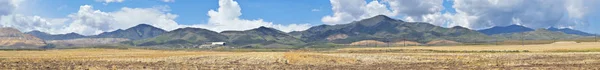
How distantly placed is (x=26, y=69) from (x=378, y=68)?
954 inches

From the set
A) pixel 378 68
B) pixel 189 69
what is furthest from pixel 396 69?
pixel 189 69

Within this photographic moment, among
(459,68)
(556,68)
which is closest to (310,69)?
(459,68)

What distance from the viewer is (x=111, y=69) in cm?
4250

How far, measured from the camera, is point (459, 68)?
4250cm

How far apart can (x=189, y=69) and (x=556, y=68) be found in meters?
25.4

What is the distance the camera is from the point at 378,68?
144 ft

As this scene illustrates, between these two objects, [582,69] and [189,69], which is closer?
[582,69]

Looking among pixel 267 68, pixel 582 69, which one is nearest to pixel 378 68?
pixel 267 68

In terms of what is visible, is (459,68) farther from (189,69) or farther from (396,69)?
(189,69)

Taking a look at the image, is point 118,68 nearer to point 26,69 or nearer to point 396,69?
point 26,69

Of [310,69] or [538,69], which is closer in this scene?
[538,69]

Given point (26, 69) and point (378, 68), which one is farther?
point (378, 68)

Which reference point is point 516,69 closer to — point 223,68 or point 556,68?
point 556,68

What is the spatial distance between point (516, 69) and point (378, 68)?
31.2ft
